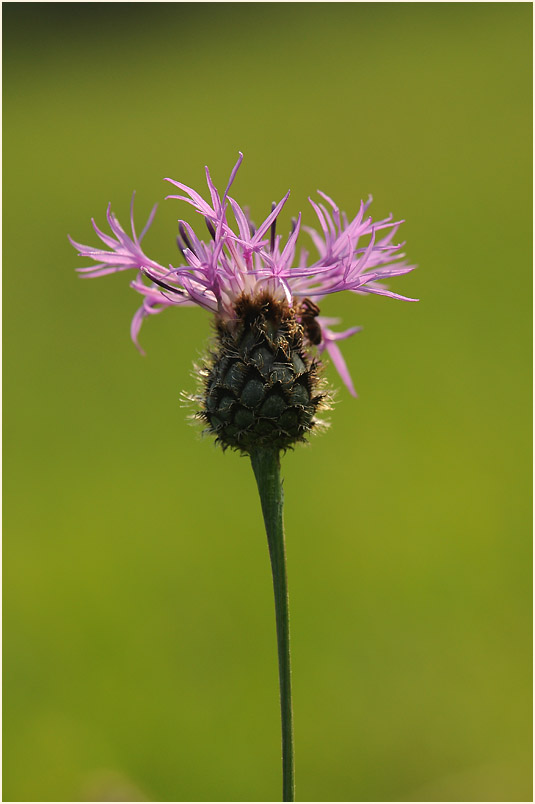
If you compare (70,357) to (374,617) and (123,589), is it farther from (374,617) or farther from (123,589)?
(374,617)

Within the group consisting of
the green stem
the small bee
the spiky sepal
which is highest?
the small bee

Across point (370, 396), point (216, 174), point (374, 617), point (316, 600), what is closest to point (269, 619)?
point (316, 600)

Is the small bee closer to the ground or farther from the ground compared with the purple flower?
closer to the ground

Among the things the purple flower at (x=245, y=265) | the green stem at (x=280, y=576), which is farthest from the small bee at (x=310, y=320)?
the green stem at (x=280, y=576)

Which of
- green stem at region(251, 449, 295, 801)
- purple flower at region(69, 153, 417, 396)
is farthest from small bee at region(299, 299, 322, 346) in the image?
green stem at region(251, 449, 295, 801)

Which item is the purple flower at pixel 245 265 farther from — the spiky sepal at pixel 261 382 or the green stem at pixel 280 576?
the green stem at pixel 280 576

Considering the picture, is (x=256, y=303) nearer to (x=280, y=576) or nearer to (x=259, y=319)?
(x=259, y=319)

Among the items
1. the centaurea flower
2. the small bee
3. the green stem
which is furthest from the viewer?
the small bee

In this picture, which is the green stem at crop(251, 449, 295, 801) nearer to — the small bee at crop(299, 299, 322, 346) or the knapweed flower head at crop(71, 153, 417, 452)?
the knapweed flower head at crop(71, 153, 417, 452)
